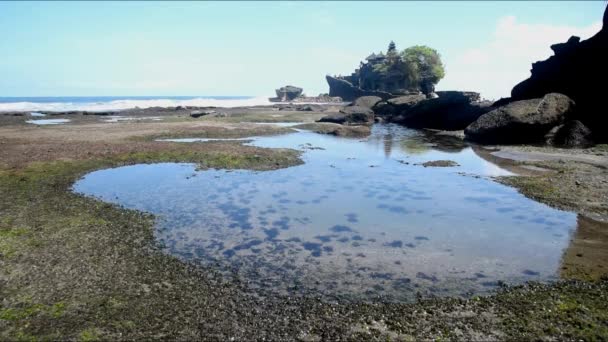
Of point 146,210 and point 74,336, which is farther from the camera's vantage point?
point 146,210

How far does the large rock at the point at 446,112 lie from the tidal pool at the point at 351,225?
105 feet

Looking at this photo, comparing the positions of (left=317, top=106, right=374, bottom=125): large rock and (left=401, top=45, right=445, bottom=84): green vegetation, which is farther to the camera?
(left=401, top=45, right=445, bottom=84): green vegetation

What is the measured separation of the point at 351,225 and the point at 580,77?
45.1m

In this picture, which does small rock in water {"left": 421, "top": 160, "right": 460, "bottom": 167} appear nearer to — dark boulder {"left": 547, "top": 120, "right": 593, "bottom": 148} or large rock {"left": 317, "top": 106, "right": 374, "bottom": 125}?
dark boulder {"left": 547, "top": 120, "right": 593, "bottom": 148}

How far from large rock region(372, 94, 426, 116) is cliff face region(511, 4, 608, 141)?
2398cm

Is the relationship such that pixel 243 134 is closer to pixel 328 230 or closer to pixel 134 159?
pixel 134 159

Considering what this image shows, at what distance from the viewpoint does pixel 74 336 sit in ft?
32.1

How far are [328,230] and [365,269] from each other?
426 cm

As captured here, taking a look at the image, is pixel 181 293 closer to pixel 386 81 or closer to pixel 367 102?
pixel 367 102

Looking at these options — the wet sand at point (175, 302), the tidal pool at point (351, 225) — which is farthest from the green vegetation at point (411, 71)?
the wet sand at point (175, 302)

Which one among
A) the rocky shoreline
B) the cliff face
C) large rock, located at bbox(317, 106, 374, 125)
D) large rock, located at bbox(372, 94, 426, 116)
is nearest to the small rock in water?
the rocky shoreline

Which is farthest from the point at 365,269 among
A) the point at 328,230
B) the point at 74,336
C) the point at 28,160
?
the point at 28,160

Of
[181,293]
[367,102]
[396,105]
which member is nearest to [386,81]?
[367,102]

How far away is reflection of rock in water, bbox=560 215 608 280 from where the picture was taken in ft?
44.8
